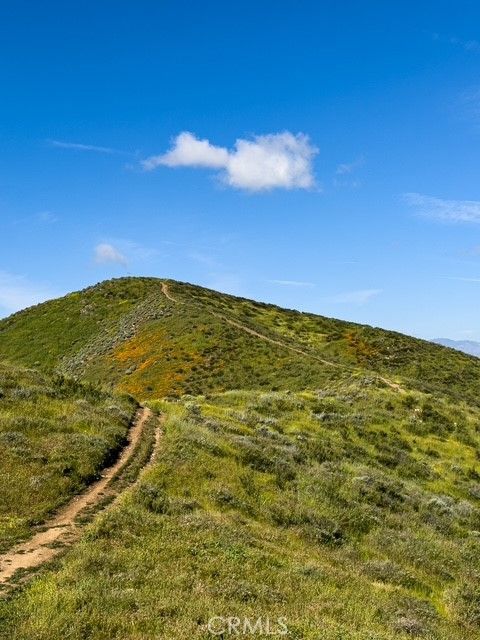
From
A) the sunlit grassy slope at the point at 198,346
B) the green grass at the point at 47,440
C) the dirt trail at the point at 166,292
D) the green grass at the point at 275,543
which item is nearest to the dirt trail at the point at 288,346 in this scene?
the dirt trail at the point at 166,292

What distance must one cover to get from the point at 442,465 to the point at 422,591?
1853 cm

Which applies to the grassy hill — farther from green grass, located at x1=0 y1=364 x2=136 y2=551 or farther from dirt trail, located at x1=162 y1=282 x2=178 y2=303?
dirt trail, located at x1=162 y1=282 x2=178 y2=303

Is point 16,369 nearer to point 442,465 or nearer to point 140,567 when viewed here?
point 140,567

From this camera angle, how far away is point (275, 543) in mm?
15422

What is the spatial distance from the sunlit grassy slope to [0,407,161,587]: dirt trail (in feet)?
114

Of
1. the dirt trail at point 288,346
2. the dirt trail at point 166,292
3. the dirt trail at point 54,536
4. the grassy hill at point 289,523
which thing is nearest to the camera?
the grassy hill at point 289,523

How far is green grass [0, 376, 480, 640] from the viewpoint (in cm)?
963

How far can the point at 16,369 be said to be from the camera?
27.8 m

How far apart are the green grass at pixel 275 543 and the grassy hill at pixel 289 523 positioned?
5cm

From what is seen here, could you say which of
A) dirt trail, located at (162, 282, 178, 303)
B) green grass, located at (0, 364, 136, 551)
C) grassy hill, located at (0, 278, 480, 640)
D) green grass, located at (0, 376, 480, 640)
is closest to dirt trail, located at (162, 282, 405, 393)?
dirt trail, located at (162, 282, 178, 303)

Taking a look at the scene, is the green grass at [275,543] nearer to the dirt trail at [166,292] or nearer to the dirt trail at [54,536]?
the dirt trail at [54,536]

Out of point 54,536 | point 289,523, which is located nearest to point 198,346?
point 289,523

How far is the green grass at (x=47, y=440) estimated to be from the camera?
1452cm

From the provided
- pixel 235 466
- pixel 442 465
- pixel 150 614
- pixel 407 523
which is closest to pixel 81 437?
pixel 235 466
